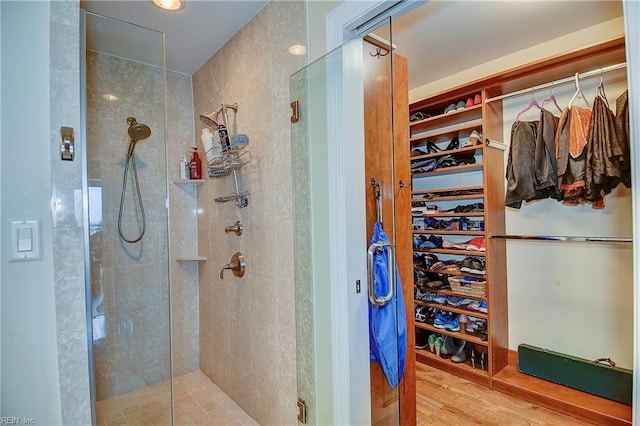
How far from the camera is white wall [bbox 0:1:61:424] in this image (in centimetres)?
105

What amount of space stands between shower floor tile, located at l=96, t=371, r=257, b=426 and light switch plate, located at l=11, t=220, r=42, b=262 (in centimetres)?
69

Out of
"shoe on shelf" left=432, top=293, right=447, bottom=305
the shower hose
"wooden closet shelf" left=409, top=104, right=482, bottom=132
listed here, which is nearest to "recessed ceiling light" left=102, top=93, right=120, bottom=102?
the shower hose

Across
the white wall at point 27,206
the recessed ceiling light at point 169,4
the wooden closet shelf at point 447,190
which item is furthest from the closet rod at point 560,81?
the white wall at point 27,206

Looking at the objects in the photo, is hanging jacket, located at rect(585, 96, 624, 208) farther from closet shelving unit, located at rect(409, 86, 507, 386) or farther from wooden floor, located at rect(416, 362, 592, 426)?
wooden floor, located at rect(416, 362, 592, 426)

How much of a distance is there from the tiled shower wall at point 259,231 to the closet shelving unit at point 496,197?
64.2 inches

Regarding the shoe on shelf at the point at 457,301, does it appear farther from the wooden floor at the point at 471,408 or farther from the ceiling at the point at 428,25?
the ceiling at the point at 428,25

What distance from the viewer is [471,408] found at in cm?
224

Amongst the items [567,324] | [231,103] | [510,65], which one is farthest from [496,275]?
[231,103]

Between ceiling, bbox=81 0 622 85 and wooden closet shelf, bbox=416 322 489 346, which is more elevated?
ceiling, bbox=81 0 622 85

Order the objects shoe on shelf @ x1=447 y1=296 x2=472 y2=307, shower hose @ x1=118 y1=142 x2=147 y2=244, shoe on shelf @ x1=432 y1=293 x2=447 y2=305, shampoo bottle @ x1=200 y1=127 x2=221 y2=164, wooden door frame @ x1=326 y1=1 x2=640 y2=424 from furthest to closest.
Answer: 1. shoe on shelf @ x1=432 y1=293 x2=447 y2=305
2. shoe on shelf @ x1=447 y1=296 x2=472 y2=307
3. shampoo bottle @ x1=200 y1=127 x2=221 y2=164
4. shower hose @ x1=118 y1=142 x2=147 y2=244
5. wooden door frame @ x1=326 y1=1 x2=640 y2=424

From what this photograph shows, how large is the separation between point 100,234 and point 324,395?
1.33 meters

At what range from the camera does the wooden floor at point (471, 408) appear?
2080 mm

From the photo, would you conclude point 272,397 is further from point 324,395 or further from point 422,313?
point 422,313

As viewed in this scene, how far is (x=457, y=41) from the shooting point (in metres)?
2.36
